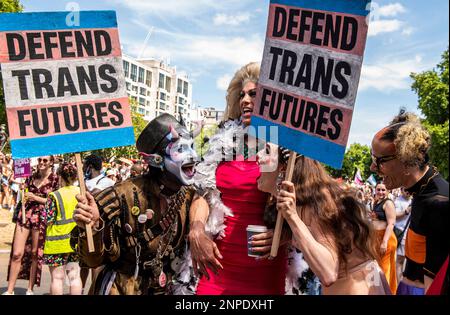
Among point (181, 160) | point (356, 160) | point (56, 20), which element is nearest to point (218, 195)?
point (181, 160)

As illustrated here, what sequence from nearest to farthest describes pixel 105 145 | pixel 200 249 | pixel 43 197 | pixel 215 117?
pixel 200 249 → pixel 105 145 → pixel 215 117 → pixel 43 197

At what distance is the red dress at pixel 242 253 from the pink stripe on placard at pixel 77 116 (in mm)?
733

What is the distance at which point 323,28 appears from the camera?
2.48 m

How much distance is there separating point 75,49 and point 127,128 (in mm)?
542

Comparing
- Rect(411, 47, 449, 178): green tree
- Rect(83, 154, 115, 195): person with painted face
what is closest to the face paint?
Rect(83, 154, 115, 195): person with painted face

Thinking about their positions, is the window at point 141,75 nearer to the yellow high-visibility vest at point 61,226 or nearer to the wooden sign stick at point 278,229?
the yellow high-visibility vest at point 61,226

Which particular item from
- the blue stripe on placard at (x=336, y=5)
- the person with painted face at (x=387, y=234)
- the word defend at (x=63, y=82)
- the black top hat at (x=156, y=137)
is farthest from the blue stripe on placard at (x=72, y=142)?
the person with painted face at (x=387, y=234)

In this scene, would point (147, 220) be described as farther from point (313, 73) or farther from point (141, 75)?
point (141, 75)

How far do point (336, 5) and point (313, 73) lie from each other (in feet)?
1.17

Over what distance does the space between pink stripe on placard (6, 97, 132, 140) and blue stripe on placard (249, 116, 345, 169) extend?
90 centimetres

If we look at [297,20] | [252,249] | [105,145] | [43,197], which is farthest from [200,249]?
[43,197]

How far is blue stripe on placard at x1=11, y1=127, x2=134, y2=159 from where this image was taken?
2.73 meters

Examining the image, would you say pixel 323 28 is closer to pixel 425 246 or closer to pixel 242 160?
pixel 242 160

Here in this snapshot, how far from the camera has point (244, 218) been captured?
2783mm
